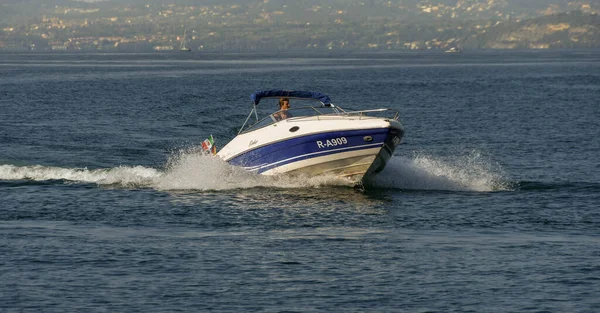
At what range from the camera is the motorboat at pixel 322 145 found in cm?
2880

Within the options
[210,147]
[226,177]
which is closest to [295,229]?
[226,177]

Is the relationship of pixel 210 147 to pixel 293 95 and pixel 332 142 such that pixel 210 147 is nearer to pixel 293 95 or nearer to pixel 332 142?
pixel 293 95

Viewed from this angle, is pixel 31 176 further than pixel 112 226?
Yes

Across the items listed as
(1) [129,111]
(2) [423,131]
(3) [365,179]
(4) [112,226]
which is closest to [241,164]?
(3) [365,179]

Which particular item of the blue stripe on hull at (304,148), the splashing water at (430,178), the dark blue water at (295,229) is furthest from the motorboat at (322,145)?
the splashing water at (430,178)

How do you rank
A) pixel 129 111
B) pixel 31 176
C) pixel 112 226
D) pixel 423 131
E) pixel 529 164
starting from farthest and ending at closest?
pixel 129 111, pixel 423 131, pixel 529 164, pixel 31 176, pixel 112 226

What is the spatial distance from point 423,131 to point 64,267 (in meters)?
33.8

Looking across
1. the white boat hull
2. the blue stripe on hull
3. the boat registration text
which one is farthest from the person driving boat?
the boat registration text

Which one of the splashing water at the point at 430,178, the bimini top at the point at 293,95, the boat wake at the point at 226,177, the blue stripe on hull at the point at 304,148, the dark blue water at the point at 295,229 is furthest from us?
the bimini top at the point at 293,95

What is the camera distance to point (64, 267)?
65.8 ft

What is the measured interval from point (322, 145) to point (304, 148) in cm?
56

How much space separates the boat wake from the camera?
30.5 metres

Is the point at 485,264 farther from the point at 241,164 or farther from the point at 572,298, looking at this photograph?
the point at 241,164

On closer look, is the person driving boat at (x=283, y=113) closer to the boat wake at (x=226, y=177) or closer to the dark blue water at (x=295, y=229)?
the boat wake at (x=226, y=177)
